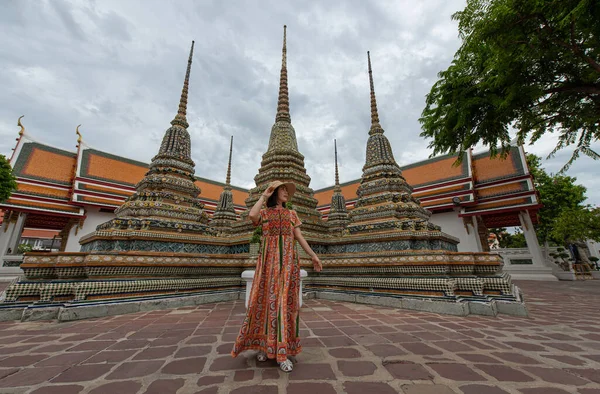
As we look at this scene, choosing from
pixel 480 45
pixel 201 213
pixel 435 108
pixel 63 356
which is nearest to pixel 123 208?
pixel 201 213

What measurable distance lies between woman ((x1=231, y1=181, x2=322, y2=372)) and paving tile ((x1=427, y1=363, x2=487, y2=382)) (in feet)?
3.56

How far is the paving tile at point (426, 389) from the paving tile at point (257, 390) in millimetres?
847

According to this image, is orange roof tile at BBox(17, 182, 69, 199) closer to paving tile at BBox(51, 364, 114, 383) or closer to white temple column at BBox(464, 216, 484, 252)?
paving tile at BBox(51, 364, 114, 383)

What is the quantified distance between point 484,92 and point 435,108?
0.94 metres

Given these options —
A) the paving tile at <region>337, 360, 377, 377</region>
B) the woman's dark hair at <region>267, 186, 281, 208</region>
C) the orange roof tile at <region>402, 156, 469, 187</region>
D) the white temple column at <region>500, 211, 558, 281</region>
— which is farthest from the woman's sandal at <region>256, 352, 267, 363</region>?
the orange roof tile at <region>402, 156, 469, 187</region>

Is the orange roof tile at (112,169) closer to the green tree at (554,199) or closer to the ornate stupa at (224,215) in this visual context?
the ornate stupa at (224,215)

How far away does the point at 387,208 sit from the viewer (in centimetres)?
644

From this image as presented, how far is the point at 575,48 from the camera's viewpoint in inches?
166

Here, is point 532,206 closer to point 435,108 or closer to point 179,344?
point 435,108

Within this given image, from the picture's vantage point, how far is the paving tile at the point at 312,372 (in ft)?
6.17

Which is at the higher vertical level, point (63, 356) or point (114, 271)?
point (114, 271)

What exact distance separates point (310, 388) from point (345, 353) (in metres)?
0.75

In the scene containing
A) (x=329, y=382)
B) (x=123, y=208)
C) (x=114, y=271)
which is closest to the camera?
(x=329, y=382)

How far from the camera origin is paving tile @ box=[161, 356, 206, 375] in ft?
6.45
